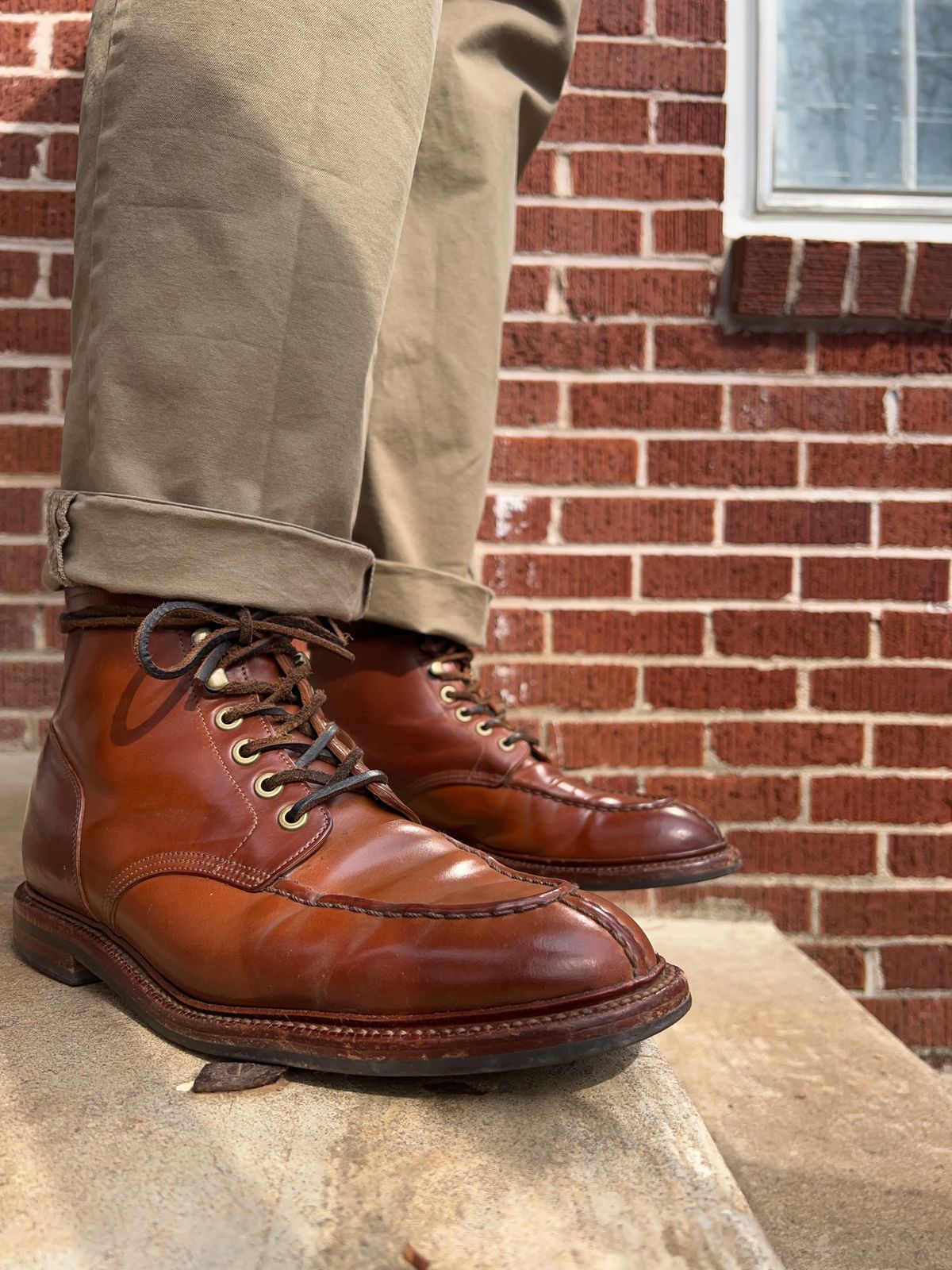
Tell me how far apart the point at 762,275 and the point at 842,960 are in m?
1.26

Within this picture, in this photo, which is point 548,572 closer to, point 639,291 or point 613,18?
point 639,291

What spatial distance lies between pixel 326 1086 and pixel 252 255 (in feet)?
2.11

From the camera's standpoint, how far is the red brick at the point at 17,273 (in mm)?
1659

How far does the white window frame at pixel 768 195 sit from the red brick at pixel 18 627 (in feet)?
4.75

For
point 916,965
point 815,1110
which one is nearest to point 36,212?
point 815,1110

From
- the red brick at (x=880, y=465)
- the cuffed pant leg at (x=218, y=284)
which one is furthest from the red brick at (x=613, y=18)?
the cuffed pant leg at (x=218, y=284)

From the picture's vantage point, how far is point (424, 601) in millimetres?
1207

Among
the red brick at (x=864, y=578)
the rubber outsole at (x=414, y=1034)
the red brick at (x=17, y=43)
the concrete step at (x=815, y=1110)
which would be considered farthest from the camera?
the red brick at (x=864, y=578)

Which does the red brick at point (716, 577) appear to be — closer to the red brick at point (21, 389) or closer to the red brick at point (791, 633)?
the red brick at point (791, 633)

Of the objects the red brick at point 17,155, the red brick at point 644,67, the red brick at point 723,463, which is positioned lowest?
the red brick at point 723,463

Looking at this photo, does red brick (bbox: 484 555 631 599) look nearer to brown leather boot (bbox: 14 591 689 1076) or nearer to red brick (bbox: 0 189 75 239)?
brown leather boot (bbox: 14 591 689 1076)

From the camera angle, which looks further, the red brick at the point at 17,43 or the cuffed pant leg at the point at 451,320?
the red brick at the point at 17,43

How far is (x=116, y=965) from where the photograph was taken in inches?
30.3

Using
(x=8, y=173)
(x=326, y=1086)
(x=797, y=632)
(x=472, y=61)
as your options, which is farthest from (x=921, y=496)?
(x=8, y=173)
